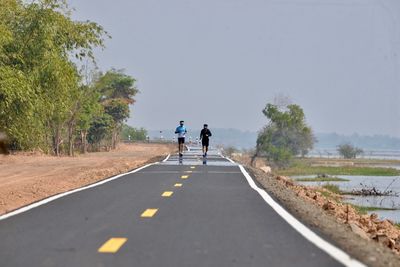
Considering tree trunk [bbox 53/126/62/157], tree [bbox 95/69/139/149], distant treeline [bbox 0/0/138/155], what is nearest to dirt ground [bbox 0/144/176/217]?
distant treeline [bbox 0/0/138/155]

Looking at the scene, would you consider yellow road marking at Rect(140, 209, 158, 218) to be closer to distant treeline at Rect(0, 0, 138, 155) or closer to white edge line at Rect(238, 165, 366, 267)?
white edge line at Rect(238, 165, 366, 267)

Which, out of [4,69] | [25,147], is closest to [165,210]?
[4,69]

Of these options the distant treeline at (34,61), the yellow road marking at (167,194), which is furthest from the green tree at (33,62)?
the yellow road marking at (167,194)

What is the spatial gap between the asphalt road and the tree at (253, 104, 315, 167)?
98.1 meters

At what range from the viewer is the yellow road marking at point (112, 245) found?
27.1ft

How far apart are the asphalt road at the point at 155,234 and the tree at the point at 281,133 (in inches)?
3863

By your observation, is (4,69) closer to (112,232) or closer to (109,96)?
(112,232)

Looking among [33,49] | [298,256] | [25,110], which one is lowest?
[298,256]

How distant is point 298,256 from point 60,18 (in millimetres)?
26203

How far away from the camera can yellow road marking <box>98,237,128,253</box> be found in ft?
27.1

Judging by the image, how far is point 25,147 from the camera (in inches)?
1524

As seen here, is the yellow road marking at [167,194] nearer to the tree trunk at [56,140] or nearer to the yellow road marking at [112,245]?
the yellow road marking at [112,245]

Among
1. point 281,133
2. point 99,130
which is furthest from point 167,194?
point 281,133

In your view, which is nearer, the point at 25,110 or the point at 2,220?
the point at 2,220
